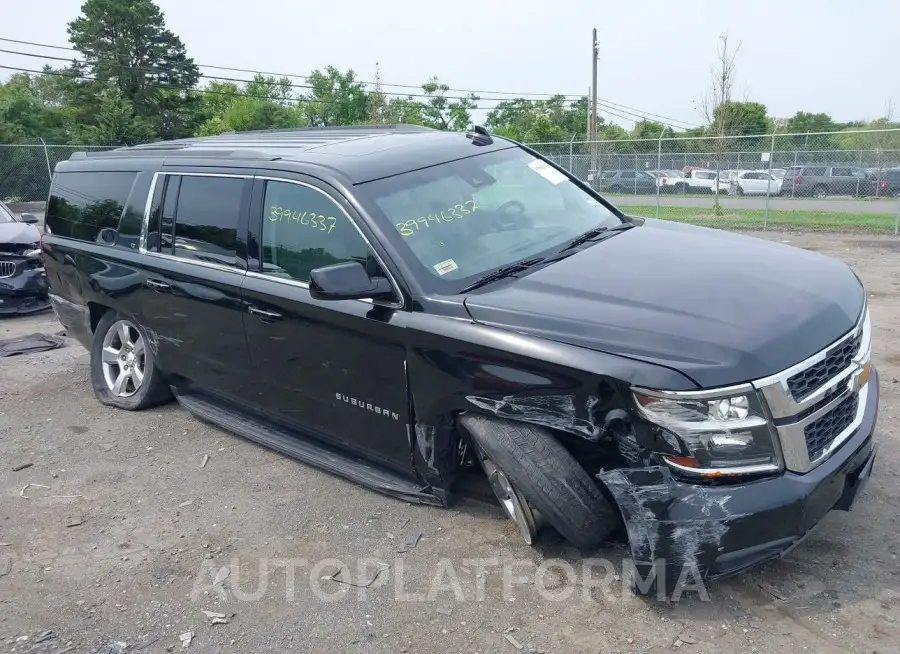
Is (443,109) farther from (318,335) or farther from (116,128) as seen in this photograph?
(318,335)

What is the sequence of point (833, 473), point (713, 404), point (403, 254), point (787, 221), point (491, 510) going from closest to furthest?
point (713, 404) < point (833, 473) < point (403, 254) < point (491, 510) < point (787, 221)

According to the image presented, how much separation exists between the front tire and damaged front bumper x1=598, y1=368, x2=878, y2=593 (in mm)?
3706

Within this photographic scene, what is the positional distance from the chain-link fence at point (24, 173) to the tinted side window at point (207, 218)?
70.2 feet

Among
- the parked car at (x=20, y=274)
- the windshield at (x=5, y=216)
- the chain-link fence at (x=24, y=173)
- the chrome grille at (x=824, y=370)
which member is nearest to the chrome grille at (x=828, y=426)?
the chrome grille at (x=824, y=370)

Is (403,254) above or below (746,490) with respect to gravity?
above

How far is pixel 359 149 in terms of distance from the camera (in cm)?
435

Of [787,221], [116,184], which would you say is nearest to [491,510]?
[116,184]

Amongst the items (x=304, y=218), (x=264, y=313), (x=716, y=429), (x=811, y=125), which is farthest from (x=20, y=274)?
(x=811, y=125)

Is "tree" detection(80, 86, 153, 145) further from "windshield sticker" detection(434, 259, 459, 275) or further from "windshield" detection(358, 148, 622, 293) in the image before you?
"windshield sticker" detection(434, 259, 459, 275)

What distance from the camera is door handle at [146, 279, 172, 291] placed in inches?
194

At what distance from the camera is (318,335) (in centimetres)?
394

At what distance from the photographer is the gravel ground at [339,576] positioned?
2.98m

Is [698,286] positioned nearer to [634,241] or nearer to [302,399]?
[634,241]

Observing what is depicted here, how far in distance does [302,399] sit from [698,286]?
215 cm
